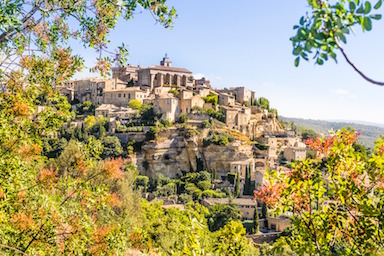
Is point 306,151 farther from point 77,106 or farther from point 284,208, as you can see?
point 284,208

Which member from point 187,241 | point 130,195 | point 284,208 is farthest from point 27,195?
point 130,195

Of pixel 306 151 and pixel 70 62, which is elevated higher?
pixel 70 62

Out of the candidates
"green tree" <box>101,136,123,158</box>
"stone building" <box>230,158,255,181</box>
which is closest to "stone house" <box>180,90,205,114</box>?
"green tree" <box>101,136,123,158</box>

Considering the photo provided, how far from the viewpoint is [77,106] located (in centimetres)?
5806

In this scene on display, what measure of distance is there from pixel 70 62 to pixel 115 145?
38.1 m

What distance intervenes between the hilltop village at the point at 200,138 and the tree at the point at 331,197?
100 feet

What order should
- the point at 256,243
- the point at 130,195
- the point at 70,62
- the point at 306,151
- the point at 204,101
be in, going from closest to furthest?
the point at 70,62
the point at 130,195
the point at 256,243
the point at 306,151
the point at 204,101

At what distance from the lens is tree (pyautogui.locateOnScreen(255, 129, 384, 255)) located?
359 centimetres

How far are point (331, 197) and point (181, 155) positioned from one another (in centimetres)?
4007

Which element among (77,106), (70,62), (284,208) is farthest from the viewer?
(77,106)

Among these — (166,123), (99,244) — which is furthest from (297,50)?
(166,123)

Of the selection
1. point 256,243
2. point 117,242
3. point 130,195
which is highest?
point 117,242

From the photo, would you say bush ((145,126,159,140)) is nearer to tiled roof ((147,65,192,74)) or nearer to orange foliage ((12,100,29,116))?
tiled roof ((147,65,192,74))

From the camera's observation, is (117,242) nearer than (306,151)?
Yes
